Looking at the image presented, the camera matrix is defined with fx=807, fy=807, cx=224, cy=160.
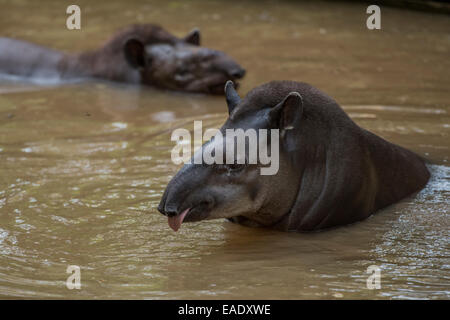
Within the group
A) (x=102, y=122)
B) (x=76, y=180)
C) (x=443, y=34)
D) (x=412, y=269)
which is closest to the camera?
(x=412, y=269)

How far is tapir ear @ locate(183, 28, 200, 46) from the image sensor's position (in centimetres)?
1019

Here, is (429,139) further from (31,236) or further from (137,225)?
(31,236)

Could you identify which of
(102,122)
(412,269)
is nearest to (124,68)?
(102,122)

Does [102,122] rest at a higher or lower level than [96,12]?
lower

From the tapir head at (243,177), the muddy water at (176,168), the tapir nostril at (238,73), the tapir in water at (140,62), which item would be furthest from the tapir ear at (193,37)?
the tapir head at (243,177)

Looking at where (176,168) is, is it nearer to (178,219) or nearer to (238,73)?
(178,219)

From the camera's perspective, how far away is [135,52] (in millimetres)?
10000

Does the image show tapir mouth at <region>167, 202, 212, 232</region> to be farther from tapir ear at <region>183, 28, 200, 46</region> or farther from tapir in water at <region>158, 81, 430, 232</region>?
tapir ear at <region>183, 28, 200, 46</region>

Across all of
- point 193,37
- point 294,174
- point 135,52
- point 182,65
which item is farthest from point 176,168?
point 193,37

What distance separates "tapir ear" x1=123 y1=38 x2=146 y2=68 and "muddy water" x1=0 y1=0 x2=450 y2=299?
1.14 ft

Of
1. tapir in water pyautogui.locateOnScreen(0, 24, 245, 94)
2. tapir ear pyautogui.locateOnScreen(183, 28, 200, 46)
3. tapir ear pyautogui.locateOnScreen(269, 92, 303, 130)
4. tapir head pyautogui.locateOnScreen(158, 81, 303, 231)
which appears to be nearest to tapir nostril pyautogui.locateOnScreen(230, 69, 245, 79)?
tapir in water pyautogui.locateOnScreen(0, 24, 245, 94)

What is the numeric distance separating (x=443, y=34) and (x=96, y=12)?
6076mm

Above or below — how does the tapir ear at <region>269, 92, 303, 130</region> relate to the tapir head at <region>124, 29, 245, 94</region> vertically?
below
